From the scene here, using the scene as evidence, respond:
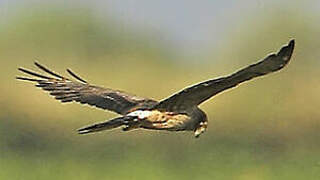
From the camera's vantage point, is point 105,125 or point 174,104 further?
point 174,104

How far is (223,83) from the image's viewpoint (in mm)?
4484

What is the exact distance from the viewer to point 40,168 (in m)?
10.1

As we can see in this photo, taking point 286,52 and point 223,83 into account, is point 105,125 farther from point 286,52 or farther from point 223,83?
point 286,52

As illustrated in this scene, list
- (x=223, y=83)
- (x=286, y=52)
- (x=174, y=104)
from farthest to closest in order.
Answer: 1. (x=174, y=104)
2. (x=223, y=83)
3. (x=286, y=52)

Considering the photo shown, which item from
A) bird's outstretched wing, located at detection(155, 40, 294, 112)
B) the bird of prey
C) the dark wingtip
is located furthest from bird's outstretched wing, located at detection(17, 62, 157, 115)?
the dark wingtip

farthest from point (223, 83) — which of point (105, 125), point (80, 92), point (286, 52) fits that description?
point (80, 92)

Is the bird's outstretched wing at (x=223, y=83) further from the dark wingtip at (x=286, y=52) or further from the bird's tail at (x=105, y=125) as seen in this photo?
the bird's tail at (x=105, y=125)

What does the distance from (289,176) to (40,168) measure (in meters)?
1.60

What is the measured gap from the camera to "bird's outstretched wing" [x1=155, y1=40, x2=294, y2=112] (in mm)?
4391

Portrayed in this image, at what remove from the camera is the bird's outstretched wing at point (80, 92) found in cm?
511

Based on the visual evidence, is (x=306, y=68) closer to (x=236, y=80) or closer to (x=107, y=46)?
(x=107, y=46)

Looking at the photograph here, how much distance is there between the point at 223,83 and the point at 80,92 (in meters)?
0.92

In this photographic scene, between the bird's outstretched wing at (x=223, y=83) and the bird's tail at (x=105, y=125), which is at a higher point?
the bird's outstretched wing at (x=223, y=83)

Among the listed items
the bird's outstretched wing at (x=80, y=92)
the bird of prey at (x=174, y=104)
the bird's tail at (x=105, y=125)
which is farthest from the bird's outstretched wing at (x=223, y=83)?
the bird's outstretched wing at (x=80, y=92)
